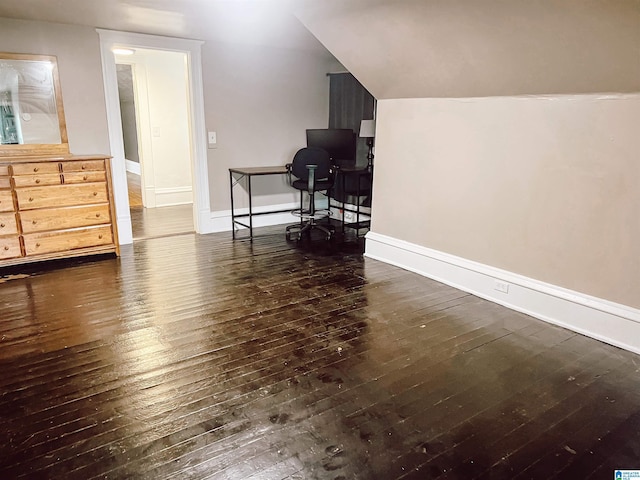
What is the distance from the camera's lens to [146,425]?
190 centimetres

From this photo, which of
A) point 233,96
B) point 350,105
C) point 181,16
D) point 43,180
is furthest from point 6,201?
point 350,105

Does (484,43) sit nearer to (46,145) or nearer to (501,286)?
(501,286)

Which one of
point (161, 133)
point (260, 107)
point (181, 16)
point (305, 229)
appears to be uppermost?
point (181, 16)

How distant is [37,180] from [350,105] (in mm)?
3517

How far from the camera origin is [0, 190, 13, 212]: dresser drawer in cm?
368

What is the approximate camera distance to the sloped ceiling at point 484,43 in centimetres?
220

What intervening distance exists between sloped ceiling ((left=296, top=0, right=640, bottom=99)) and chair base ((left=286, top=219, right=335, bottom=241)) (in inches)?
73.9

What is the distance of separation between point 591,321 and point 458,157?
58.1 inches

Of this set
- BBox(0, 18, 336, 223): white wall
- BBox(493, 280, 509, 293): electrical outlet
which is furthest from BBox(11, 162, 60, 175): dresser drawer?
BBox(493, 280, 509, 293): electrical outlet

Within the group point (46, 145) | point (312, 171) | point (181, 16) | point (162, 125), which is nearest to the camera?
point (181, 16)

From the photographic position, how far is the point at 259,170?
509cm

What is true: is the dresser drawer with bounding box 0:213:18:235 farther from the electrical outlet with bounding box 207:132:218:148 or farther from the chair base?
the chair base

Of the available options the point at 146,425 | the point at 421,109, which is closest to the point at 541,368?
the point at 146,425

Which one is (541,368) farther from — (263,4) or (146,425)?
(263,4)
